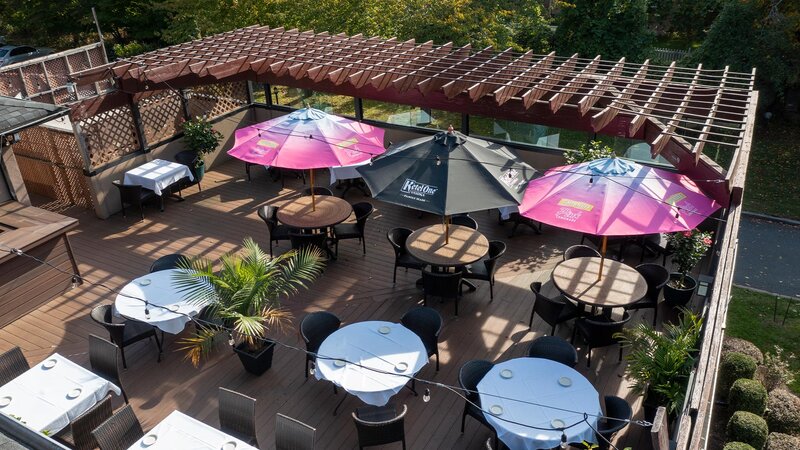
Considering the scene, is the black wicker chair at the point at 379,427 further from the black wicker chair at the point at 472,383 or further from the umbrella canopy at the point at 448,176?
the umbrella canopy at the point at 448,176

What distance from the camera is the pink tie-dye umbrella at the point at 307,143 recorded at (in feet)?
29.4

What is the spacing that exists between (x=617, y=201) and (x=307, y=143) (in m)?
4.80

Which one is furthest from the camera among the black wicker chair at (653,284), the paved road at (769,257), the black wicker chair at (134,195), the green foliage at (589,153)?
the paved road at (769,257)

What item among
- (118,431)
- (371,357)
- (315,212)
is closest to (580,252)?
(371,357)

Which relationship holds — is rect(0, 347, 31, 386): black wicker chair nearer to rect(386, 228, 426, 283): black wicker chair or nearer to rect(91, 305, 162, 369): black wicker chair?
rect(91, 305, 162, 369): black wicker chair

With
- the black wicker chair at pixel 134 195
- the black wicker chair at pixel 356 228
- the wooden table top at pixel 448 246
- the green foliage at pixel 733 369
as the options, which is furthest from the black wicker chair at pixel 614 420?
the black wicker chair at pixel 134 195

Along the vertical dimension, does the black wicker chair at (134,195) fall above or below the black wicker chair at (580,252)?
above

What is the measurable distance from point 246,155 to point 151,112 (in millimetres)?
Answer: 4518

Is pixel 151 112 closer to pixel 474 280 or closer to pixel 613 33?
pixel 474 280

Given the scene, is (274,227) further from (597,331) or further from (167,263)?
(597,331)

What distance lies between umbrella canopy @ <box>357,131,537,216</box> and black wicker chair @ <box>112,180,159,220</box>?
5.55 metres

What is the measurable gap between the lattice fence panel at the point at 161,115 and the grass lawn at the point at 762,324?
12.0 meters

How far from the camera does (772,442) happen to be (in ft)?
23.6

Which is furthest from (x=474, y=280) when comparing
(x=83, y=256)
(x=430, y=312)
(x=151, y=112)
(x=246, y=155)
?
(x=151, y=112)
